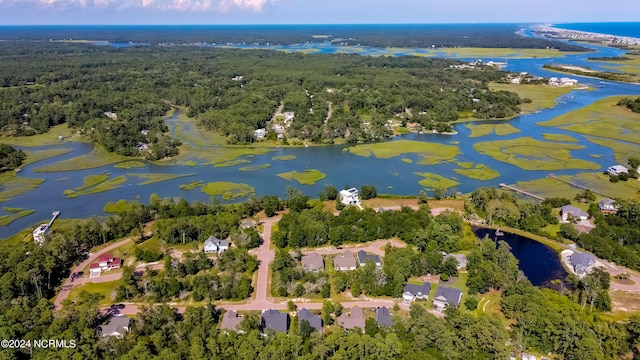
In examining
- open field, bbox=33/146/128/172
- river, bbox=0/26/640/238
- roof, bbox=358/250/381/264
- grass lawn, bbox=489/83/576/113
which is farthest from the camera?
grass lawn, bbox=489/83/576/113

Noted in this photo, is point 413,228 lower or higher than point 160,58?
lower

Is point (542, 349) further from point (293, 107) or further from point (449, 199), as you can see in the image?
point (293, 107)

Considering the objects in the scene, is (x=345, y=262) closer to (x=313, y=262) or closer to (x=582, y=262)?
(x=313, y=262)

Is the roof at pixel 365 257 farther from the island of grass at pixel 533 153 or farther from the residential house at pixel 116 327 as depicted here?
the island of grass at pixel 533 153

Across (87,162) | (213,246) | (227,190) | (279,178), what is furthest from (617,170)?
(87,162)

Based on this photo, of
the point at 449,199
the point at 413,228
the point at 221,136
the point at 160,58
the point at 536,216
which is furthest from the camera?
the point at 160,58

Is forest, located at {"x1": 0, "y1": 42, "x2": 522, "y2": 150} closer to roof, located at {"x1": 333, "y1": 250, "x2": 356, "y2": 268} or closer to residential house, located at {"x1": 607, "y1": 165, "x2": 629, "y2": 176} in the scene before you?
residential house, located at {"x1": 607, "y1": 165, "x2": 629, "y2": 176}

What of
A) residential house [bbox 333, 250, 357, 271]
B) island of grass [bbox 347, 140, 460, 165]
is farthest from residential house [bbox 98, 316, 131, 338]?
island of grass [bbox 347, 140, 460, 165]

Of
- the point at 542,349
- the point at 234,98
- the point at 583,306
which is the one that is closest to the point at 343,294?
the point at 542,349
